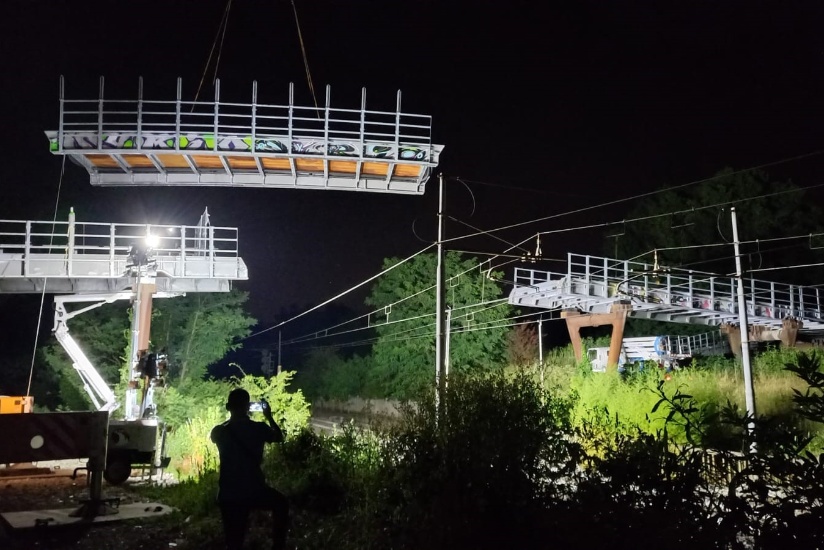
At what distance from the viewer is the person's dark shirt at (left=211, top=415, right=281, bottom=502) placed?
5.91 meters

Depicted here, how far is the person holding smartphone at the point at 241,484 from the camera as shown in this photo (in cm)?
592

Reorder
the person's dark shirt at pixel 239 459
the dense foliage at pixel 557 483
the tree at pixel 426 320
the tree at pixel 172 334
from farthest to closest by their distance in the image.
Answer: the tree at pixel 426 320, the tree at pixel 172 334, the person's dark shirt at pixel 239 459, the dense foliage at pixel 557 483

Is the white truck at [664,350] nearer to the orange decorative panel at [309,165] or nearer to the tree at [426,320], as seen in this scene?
the tree at [426,320]

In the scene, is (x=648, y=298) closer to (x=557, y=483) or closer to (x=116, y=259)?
(x=116, y=259)

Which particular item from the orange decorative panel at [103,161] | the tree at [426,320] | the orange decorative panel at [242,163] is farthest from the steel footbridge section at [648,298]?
the orange decorative panel at [103,161]

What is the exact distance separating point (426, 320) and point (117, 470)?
1260 inches

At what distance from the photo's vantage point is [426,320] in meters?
45.2

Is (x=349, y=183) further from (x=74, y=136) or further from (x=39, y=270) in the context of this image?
(x=39, y=270)

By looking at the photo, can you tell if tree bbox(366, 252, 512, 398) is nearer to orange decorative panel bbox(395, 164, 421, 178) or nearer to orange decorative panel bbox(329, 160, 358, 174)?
orange decorative panel bbox(395, 164, 421, 178)

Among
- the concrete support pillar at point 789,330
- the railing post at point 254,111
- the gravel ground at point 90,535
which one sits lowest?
the gravel ground at point 90,535

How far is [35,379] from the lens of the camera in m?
39.1

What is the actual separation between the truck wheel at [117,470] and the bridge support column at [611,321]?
23043 millimetres

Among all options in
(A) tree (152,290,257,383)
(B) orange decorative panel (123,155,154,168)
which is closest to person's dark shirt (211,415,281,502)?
(B) orange decorative panel (123,155,154,168)

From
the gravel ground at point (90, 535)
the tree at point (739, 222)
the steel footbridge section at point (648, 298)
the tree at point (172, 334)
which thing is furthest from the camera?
the tree at point (739, 222)
